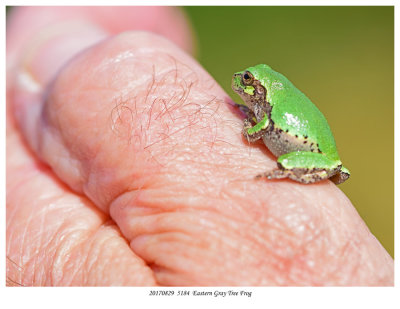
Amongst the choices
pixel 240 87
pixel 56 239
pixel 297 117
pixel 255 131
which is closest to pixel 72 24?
pixel 240 87

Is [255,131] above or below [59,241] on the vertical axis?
above

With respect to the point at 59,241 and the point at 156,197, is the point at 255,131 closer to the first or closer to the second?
the point at 156,197

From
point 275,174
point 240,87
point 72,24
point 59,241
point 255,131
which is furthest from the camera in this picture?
point 72,24

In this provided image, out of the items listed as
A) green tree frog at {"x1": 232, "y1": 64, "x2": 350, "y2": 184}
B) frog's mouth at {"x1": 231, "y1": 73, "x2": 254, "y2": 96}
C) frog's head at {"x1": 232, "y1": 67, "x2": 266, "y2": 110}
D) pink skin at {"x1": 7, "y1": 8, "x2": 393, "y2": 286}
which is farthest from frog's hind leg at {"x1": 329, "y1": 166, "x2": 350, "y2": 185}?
frog's mouth at {"x1": 231, "y1": 73, "x2": 254, "y2": 96}

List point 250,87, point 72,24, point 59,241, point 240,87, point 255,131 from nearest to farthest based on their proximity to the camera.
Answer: point 255,131
point 59,241
point 250,87
point 240,87
point 72,24

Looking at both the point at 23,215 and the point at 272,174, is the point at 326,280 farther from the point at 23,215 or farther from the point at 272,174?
the point at 23,215

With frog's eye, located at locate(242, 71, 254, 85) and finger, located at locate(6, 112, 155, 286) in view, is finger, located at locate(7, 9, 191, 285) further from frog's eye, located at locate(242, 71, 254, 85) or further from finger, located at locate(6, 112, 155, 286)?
frog's eye, located at locate(242, 71, 254, 85)
